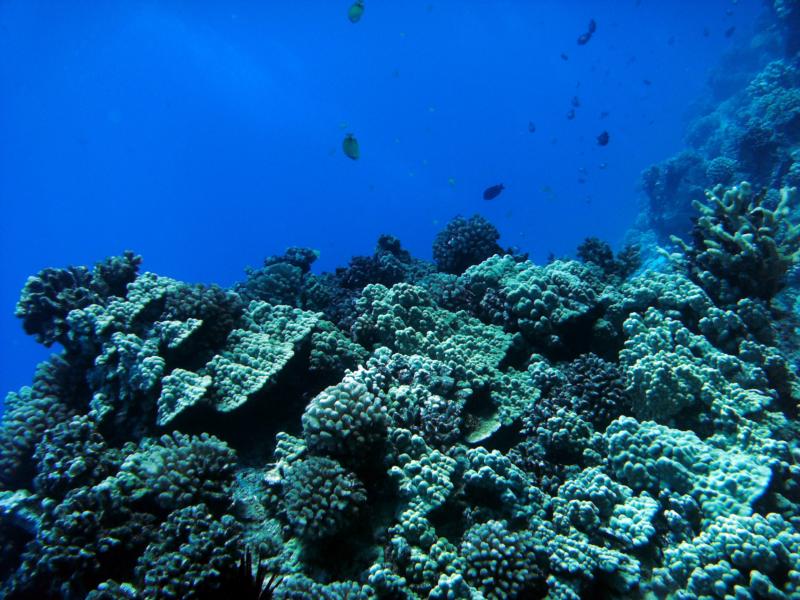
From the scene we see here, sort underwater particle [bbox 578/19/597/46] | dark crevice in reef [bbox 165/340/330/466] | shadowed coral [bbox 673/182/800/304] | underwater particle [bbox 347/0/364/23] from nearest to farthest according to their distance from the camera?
dark crevice in reef [bbox 165/340/330/466] → shadowed coral [bbox 673/182/800/304] → underwater particle [bbox 347/0/364/23] → underwater particle [bbox 578/19/597/46]

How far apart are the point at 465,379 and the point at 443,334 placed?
120 centimetres

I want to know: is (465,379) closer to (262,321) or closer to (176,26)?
(262,321)

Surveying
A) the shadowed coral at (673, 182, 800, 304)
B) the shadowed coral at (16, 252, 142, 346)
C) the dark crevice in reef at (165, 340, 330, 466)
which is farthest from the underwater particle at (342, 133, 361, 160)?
the shadowed coral at (673, 182, 800, 304)

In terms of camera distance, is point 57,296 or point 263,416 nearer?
point 263,416

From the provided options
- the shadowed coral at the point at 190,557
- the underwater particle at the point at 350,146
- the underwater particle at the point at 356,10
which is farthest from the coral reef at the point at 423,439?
the underwater particle at the point at 356,10

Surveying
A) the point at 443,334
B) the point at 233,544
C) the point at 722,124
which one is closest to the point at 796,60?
the point at 722,124

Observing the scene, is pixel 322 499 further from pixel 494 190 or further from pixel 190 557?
pixel 494 190

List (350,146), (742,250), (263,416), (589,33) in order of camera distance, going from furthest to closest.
A: (589,33)
(350,146)
(742,250)
(263,416)

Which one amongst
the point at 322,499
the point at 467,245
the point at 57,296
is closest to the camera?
the point at 322,499

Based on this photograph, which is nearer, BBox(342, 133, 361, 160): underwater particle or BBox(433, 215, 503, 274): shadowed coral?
BBox(433, 215, 503, 274): shadowed coral

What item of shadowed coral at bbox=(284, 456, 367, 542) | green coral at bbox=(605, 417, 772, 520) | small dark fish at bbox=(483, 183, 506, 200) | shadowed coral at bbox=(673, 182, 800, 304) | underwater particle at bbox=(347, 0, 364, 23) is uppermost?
underwater particle at bbox=(347, 0, 364, 23)

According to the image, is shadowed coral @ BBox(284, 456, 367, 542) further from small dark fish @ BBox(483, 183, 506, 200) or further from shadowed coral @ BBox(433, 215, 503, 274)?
small dark fish @ BBox(483, 183, 506, 200)

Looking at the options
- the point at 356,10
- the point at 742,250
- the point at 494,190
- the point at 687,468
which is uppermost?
the point at 356,10

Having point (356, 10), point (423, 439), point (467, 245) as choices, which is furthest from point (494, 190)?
point (423, 439)
